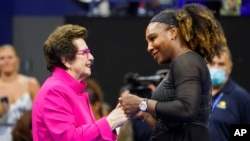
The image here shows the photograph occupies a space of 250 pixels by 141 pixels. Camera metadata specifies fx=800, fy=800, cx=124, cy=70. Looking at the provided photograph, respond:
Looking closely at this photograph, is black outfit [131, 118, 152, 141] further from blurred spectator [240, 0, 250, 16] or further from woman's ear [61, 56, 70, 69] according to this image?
blurred spectator [240, 0, 250, 16]

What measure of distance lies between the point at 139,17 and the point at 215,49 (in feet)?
12.5

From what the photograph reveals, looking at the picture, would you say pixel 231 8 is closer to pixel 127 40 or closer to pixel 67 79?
pixel 127 40

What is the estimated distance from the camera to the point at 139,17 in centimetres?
798

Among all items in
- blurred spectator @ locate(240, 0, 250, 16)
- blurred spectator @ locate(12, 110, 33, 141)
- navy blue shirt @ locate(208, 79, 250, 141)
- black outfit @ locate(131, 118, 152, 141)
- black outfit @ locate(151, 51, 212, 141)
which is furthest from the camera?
blurred spectator @ locate(240, 0, 250, 16)

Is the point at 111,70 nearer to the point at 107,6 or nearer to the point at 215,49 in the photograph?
the point at 107,6

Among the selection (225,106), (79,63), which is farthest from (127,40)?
(79,63)

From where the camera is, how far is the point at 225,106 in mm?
6480

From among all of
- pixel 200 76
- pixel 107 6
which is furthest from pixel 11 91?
pixel 200 76

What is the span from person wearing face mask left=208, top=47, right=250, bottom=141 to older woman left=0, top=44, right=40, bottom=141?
191 centimetres

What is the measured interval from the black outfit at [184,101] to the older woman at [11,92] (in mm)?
3481

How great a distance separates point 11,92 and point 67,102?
11.5 ft

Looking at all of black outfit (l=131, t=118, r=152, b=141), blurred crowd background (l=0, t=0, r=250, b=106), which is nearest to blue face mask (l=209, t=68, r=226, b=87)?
black outfit (l=131, t=118, r=152, b=141)

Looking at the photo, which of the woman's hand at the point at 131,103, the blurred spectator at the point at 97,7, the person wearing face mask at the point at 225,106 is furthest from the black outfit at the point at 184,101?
the blurred spectator at the point at 97,7

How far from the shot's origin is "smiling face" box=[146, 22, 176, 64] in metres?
4.11
